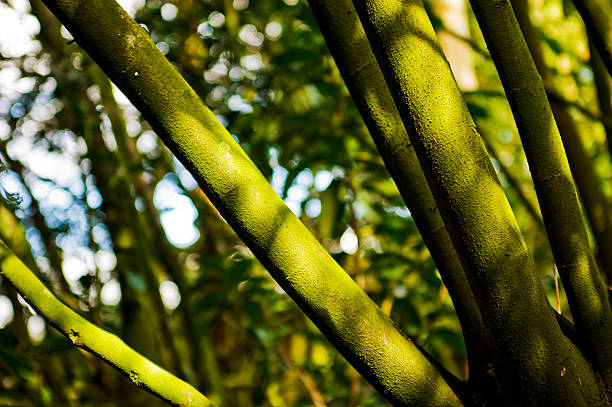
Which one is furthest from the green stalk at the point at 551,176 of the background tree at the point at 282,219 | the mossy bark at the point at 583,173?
the mossy bark at the point at 583,173

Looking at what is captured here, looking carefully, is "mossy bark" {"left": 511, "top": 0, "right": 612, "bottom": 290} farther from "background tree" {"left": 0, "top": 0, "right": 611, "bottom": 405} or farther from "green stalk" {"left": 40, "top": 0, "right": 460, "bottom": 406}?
"green stalk" {"left": 40, "top": 0, "right": 460, "bottom": 406}

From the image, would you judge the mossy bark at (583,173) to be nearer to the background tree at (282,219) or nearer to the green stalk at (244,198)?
the background tree at (282,219)

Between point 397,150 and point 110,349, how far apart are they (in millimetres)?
383

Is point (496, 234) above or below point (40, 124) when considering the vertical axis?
above

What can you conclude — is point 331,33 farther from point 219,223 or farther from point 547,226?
point 219,223

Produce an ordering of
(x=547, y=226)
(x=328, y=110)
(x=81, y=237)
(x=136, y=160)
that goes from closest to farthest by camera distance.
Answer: (x=547, y=226), (x=328, y=110), (x=136, y=160), (x=81, y=237)

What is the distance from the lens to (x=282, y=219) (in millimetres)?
600

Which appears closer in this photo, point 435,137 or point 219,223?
point 435,137

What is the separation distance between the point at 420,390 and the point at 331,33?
15.9 inches

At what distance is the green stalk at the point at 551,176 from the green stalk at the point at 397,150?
4.3 inches

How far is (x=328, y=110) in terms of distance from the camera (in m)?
1.39

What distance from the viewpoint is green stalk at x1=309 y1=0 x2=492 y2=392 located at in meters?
0.69

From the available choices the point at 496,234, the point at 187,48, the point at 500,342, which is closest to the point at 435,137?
the point at 496,234

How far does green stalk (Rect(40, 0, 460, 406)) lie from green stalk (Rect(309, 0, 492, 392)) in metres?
0.11
